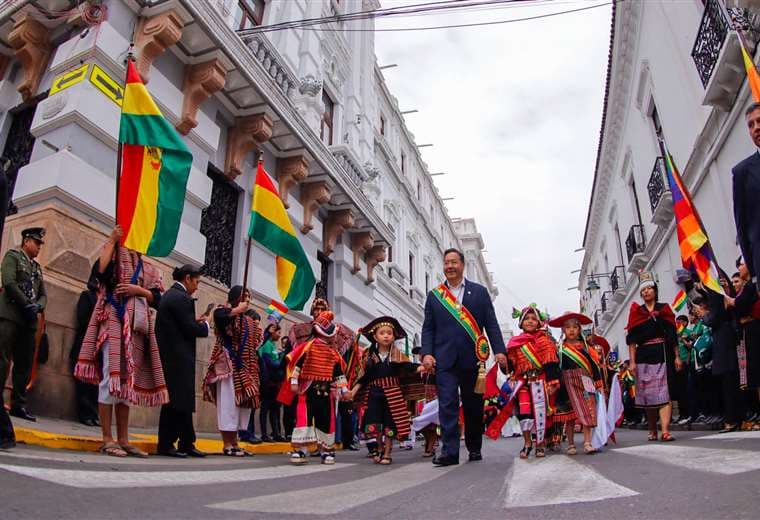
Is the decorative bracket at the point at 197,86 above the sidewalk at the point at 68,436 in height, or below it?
above

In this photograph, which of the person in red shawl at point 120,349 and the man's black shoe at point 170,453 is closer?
the person in red shawl at point 120,349

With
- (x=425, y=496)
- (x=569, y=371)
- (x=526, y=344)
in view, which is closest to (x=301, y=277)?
(x=526, y=344)

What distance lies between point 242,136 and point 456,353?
660cm

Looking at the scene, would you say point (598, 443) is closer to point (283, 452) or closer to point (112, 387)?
point (283, 452)

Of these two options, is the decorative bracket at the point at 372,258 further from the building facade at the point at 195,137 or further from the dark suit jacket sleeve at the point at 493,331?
the dark suit jacket sleeve at the point at 493,331

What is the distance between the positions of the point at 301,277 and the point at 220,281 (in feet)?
Result: 9.48

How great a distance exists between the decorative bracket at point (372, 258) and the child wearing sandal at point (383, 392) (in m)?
9.24

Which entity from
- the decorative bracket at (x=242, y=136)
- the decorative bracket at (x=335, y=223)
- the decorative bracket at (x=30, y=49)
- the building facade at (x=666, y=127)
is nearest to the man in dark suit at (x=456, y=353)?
the decorative bracket at (x=242, y=136)

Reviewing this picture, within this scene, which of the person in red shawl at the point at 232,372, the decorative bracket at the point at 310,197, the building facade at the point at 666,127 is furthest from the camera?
the decorative bracket at the point at 310,197

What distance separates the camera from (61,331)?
232 inches

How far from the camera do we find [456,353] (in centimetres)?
493

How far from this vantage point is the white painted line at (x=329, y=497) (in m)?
2.36

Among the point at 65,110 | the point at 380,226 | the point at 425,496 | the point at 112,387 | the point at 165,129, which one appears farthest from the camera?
the point at 380,226

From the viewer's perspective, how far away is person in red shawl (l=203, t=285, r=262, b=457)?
557cm
